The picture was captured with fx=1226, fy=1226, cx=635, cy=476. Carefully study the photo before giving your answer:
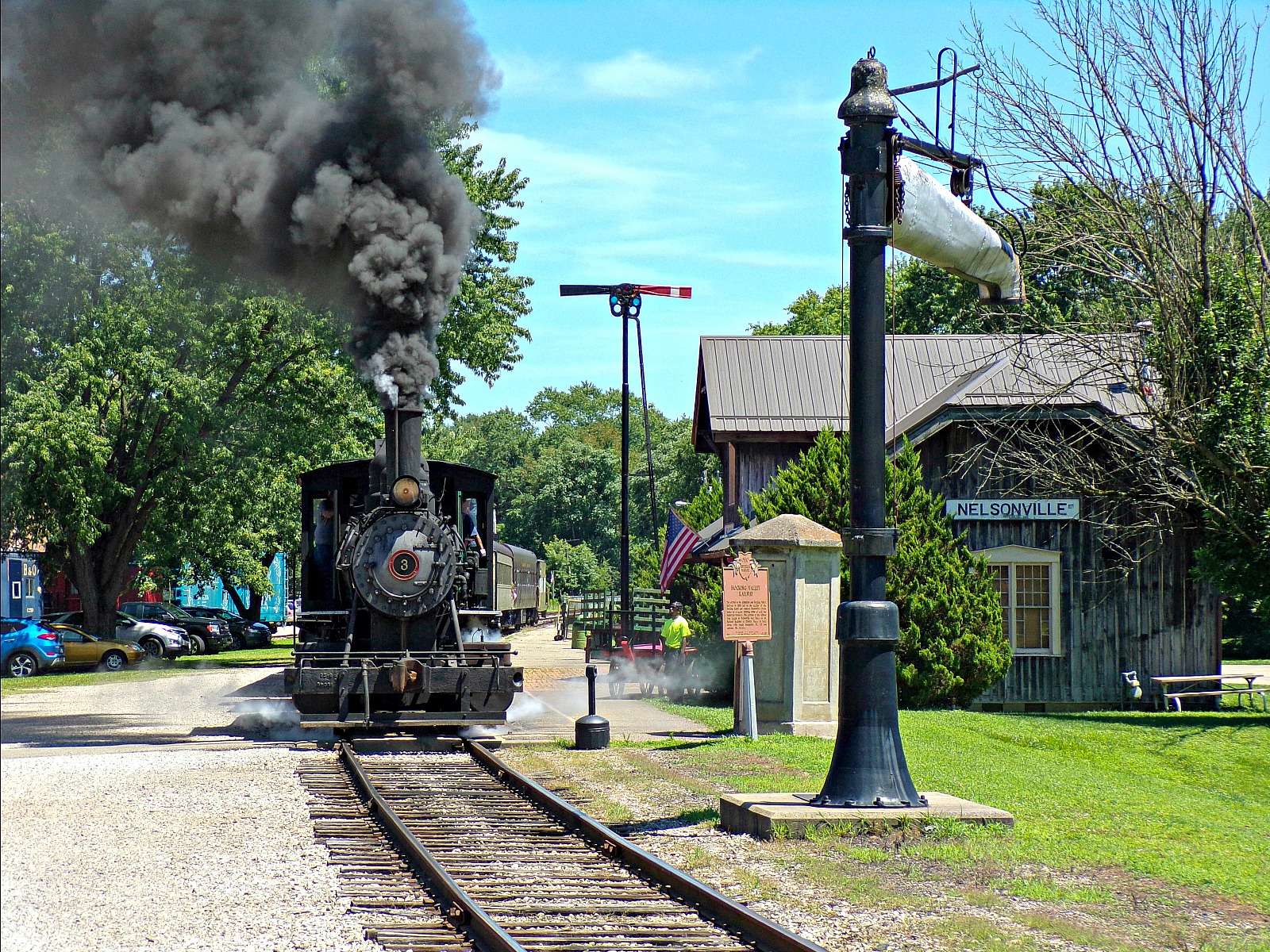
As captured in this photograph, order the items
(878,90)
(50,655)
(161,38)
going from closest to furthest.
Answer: (50,655), (878,90), (161,38)

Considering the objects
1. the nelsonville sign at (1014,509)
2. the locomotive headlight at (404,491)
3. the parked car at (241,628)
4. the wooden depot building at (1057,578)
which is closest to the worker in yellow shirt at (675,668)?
the wooden depot building at (1057,578)

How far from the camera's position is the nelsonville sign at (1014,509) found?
70.3 feet

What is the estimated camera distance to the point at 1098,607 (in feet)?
70.6

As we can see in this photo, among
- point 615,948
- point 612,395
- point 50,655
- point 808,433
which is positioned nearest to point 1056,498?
point 808,433

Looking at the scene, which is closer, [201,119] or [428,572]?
→ [201,119]

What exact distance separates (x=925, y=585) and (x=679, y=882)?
12512 mm

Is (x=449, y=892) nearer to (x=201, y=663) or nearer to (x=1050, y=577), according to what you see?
(x=1050, y=577)

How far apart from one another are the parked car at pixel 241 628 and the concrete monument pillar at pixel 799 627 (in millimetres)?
29363

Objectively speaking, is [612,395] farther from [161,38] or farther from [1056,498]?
[161,38]

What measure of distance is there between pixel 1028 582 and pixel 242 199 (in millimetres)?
14883

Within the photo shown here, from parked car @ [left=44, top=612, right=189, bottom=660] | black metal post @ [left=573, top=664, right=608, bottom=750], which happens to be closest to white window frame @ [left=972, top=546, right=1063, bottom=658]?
black metal post @ [left=573, top=664, right=608, bottom=750]

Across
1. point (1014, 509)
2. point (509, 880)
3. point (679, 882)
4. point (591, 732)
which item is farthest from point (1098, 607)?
point (509, 880)

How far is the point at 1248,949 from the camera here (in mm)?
5617

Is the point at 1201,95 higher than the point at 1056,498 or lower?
higher
